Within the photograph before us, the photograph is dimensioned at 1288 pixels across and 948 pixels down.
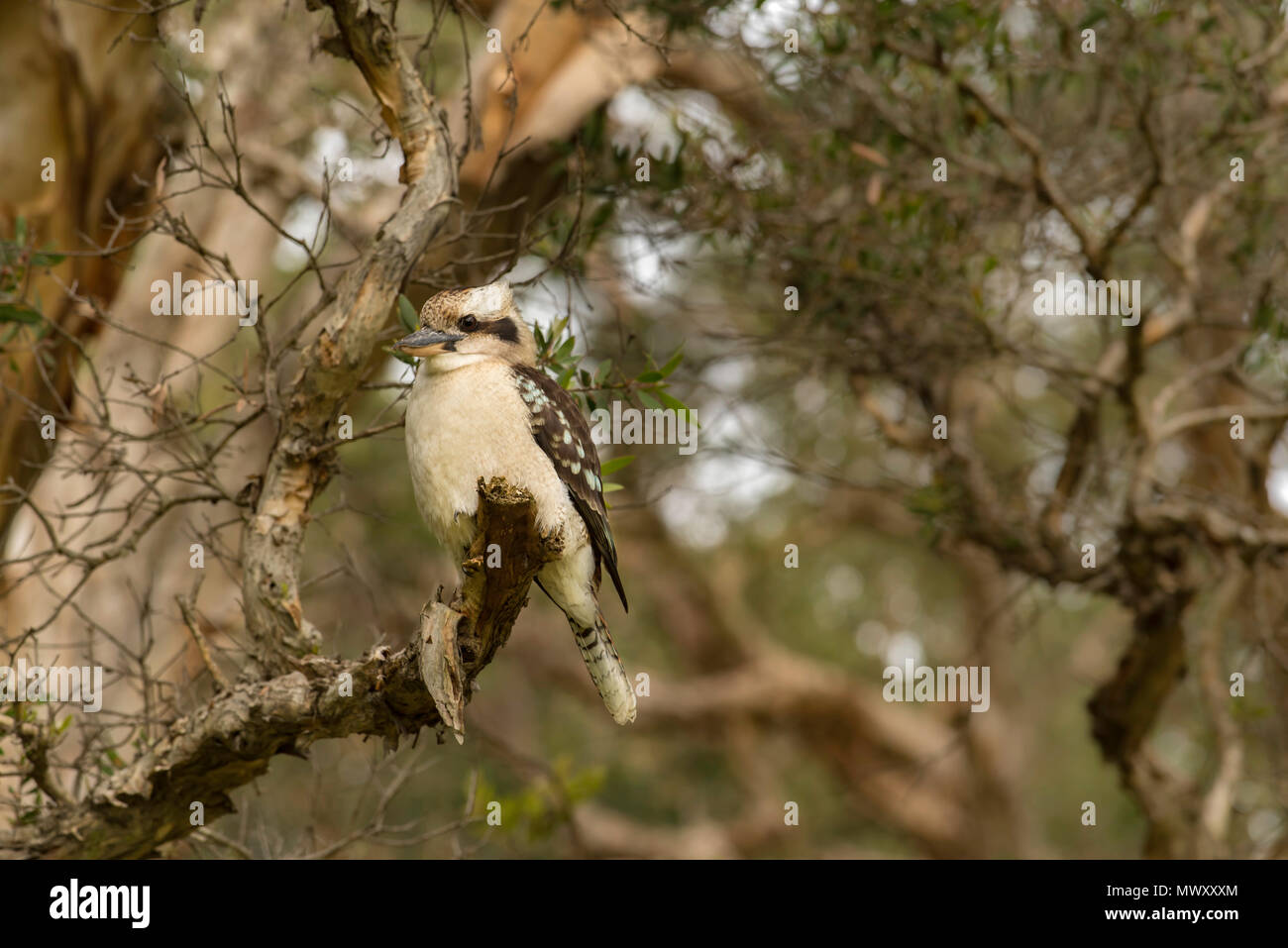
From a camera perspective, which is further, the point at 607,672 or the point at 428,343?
the point at 607,672

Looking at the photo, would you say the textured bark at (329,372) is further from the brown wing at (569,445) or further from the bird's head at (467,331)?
the brown wing at (569,445)

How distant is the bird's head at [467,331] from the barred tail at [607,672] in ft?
2.60

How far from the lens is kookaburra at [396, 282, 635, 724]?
10.1 feet

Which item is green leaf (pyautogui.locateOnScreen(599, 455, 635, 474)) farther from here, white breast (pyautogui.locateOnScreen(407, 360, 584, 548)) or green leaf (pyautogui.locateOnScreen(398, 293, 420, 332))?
green leaf (pyautogui.locateOnScreen(398, 293, 420, 332))

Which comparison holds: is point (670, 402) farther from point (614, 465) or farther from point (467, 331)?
point (467, 331)

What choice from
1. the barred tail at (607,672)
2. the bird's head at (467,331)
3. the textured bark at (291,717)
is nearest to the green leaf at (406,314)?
the bird's head at (467,331)

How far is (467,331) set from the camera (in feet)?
10.6

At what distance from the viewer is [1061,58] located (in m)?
5.00

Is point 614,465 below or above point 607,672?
above

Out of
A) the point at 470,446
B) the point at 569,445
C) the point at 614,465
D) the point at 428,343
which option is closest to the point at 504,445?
the point at 470,446

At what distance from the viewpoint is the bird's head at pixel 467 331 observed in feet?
10.3

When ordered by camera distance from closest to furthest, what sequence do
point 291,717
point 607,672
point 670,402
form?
point 291,717 < point 607,672 < point 670,402

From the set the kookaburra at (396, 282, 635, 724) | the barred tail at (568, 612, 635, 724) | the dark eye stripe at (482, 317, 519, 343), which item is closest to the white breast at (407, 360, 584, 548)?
the kookaburra at (396, 282, 635, 724)

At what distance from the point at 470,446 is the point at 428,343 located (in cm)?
30
